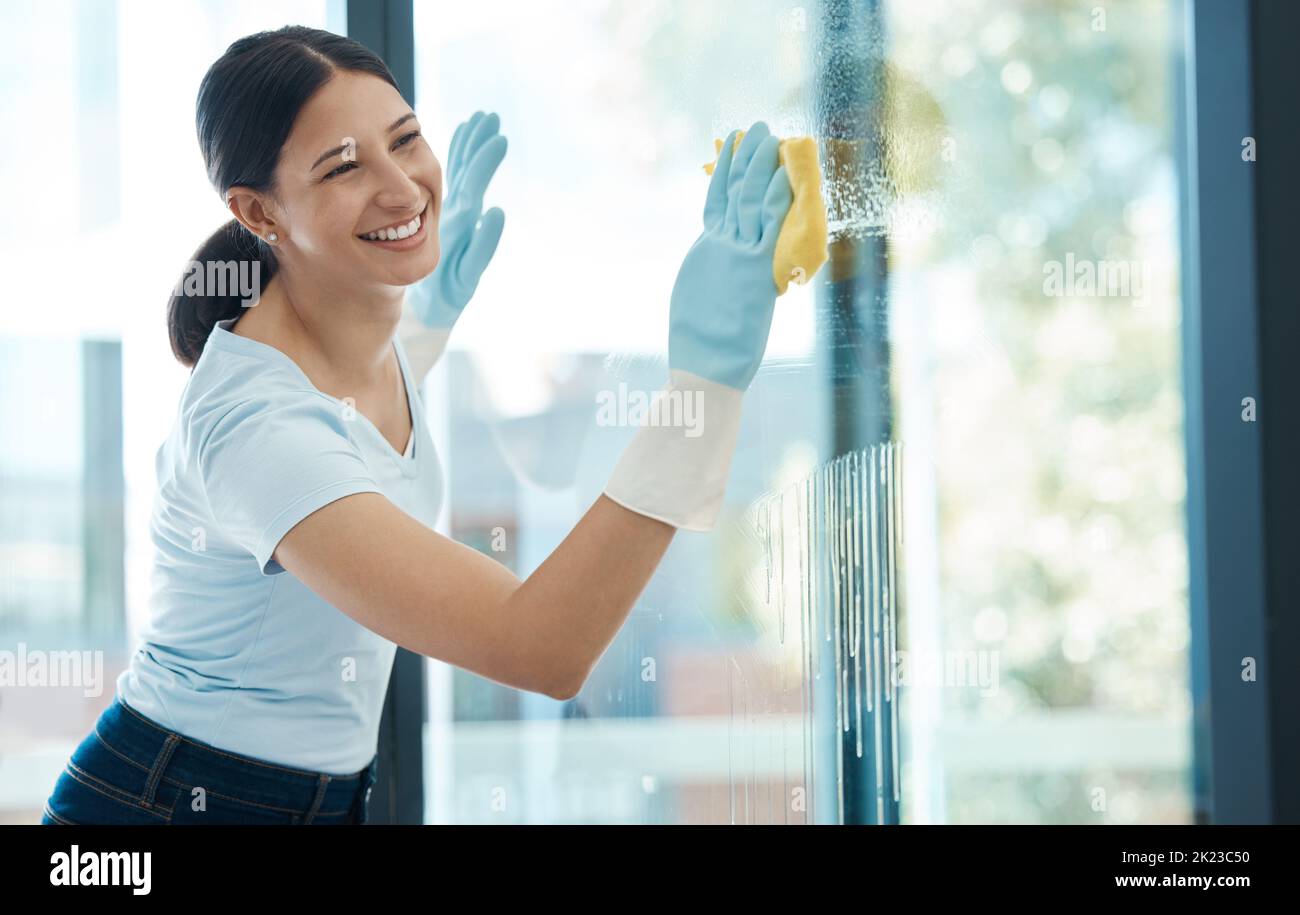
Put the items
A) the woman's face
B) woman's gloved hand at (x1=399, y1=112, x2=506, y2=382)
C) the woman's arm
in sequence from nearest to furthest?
the woman's arm
the woman's face
woman's gloved hand at (x1=399, y1=112, x2=506, y2=382)

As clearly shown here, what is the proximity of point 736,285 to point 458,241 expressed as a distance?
0.31 m

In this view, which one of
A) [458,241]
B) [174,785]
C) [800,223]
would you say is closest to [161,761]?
[174,785]

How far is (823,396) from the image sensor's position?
3.01ft

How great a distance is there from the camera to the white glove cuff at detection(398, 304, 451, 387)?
3.01 feet

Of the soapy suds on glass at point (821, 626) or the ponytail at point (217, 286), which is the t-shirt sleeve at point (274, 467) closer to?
the ponytail at point (217, 286)

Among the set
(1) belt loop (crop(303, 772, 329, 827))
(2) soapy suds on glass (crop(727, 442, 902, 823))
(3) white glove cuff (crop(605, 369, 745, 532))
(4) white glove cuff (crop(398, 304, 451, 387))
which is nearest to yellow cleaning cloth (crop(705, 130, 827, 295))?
(3) white glove cuff (crop(605, 369, 745, 532))

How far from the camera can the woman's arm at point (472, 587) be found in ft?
2.19

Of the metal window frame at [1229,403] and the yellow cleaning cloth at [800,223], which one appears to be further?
the metal window frame at [1229,403]

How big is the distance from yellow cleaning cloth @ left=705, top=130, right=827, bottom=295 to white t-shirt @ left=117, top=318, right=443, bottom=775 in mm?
352

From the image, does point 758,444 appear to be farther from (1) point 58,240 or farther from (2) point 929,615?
(1) point 58,240

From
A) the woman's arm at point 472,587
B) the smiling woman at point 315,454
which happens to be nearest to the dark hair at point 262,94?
the smiling woman at point 315,454

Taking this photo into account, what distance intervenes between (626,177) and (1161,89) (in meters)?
0.70

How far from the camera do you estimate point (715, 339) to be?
0.75 meters

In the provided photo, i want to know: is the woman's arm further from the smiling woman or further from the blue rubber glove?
the blue rubber glove
